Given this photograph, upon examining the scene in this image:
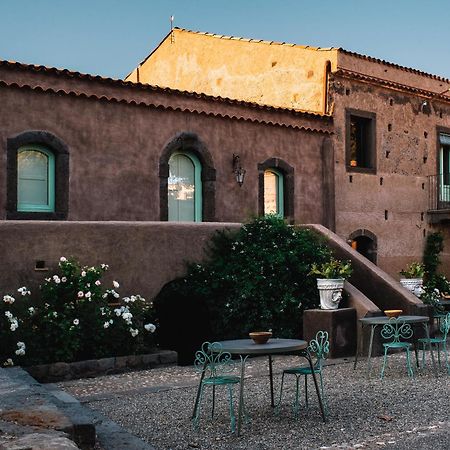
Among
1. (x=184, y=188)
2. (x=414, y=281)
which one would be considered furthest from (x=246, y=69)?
(x=414, y=281)

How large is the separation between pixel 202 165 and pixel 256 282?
14.8 feet

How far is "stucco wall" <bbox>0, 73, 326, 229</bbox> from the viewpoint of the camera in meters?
12.1

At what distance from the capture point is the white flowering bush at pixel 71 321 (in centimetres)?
852

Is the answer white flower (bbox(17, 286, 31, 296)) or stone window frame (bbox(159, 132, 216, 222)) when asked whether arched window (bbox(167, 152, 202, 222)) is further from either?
white flower (bbox(17, 286, 31, 296))

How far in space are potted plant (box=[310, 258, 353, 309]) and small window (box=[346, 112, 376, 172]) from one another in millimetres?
7123

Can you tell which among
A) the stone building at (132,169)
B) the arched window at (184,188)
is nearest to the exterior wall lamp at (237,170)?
the stone building at (132,169)

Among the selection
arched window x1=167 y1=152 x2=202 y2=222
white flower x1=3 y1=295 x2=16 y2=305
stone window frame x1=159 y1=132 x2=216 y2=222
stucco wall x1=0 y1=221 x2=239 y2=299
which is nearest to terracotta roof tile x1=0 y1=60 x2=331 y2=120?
stone window frame x1=159 y1=132 x2=216 y2=222

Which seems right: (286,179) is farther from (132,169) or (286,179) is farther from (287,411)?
(287,411)

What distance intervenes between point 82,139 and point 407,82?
32.6 feet

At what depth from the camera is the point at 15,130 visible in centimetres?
1184

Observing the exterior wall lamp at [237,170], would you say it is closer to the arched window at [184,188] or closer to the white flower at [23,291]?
the arched window at [184,188]

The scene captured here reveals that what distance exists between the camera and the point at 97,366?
8820 mm

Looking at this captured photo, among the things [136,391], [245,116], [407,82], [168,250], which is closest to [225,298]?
[168,250]

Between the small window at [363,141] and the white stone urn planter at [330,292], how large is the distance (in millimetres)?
7477
